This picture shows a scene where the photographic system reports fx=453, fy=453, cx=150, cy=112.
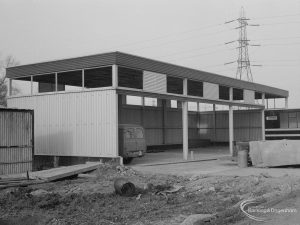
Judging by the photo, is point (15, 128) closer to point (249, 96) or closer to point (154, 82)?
point (154, 82)

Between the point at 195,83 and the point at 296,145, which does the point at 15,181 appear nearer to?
the point at 296,145

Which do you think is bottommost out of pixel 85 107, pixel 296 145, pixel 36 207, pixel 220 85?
pixel 36 207

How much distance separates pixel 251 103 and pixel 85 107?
17.7 m

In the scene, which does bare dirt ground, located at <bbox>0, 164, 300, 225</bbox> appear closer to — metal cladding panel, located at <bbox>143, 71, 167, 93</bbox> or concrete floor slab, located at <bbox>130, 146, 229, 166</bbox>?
concrete floor slab, located at <bbox>130, 146, 229, 166</bbox>

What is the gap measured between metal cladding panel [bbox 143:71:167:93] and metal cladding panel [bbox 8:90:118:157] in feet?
9.69

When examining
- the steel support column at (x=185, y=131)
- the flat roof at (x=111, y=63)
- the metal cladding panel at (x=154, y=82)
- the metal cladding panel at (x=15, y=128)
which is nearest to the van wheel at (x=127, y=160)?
the metal cladding panel at (x=154, y=82)

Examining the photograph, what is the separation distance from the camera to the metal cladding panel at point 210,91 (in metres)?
29.8

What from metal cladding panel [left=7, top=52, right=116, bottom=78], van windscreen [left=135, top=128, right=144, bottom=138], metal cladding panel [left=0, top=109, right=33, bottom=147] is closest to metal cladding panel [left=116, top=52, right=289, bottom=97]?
metal cladding panel [left=7, top=52, right=116, bottom=78]

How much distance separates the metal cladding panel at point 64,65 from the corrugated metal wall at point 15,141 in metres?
3.52

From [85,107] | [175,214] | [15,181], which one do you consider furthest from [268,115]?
[175,214]

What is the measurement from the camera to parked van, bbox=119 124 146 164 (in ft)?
76.3

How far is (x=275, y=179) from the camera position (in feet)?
52.2

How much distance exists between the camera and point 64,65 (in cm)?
2341

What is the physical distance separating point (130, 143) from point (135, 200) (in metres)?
10.7
